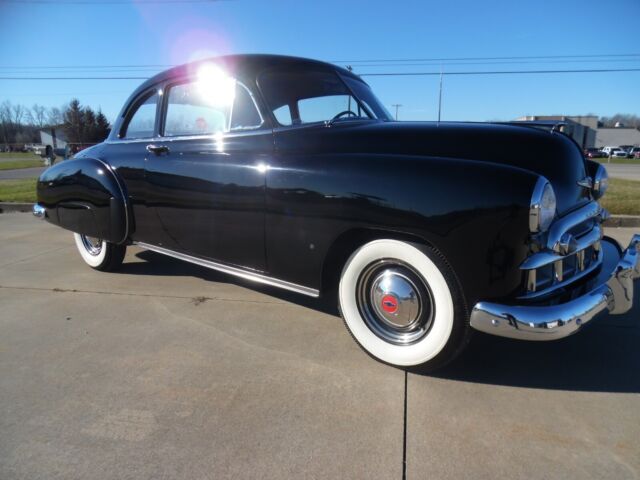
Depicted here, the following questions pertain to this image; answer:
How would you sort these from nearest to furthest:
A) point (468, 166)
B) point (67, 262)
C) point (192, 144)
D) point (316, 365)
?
point (468, 166)
point (316, 365)
point (192, 144)
point (67, 262)

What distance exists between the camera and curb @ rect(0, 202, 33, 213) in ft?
27.1

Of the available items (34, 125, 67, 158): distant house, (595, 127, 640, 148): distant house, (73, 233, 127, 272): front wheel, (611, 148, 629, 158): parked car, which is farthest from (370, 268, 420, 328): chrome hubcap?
(595, 127, 640, 148): distant house

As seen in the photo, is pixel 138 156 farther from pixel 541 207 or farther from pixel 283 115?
pixel 541 207

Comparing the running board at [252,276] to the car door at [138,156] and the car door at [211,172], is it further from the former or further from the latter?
the car door at [138,156]

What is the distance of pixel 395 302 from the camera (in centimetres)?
232

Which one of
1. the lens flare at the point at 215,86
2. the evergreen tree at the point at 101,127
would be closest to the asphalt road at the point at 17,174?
the lens flare at the point at 215,86

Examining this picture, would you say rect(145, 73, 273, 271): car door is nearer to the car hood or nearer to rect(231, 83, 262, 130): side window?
rect(231, 83, 262, 130): side window

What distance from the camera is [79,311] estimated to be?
10.6 ft

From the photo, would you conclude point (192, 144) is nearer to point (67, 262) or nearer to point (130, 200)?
point (130, 200)

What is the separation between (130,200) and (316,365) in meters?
2.11

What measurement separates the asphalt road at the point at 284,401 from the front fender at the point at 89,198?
0.72 metres

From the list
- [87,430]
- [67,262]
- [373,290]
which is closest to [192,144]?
[373,290]

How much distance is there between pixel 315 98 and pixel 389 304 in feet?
5.10

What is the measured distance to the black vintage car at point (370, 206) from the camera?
1.96 metres
